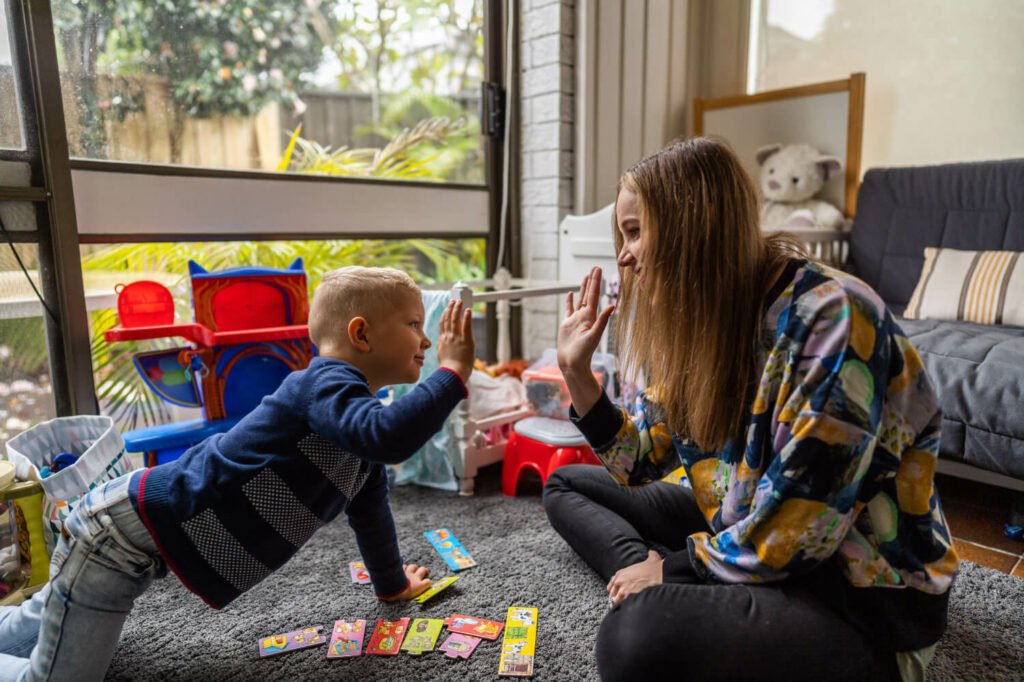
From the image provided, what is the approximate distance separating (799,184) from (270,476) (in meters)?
2.21

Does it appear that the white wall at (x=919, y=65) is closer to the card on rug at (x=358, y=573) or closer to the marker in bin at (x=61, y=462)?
the card on rug at (x=358, y=573)

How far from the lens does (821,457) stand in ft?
2.72

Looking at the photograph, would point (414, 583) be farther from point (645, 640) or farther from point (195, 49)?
point (195, 49)

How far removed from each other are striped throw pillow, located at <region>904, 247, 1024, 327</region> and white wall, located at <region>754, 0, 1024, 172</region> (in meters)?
0.51

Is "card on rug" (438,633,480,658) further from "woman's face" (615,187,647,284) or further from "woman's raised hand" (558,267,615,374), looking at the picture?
"woman's face" (615,187,647,284)

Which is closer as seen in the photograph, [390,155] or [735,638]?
[735,638]

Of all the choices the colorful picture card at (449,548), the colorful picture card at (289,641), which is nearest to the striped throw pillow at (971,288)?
the colorful picture card at (449,548)

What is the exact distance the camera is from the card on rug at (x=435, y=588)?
1.32 meters

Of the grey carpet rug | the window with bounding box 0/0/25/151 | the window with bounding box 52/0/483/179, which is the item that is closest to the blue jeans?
the grey carpet rug

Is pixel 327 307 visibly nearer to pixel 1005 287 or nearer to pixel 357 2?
pixel 357 2

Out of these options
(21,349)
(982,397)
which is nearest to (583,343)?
(982,397)

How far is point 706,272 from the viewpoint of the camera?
0.93 m

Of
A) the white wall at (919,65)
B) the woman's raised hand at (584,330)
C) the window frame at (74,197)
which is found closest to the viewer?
the woman's raised hand at (584,330)

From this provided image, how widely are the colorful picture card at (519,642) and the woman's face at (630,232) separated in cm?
66
